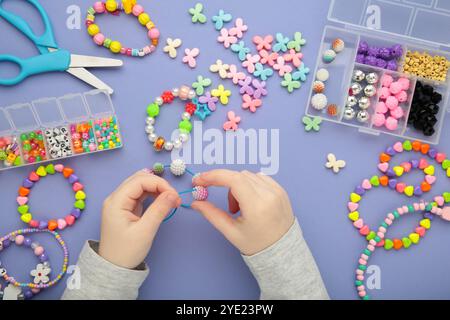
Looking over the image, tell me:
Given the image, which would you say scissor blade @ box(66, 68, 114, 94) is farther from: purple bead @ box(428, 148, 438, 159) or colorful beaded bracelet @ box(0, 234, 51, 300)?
purple bead @ box(428, 148, 438, 159)

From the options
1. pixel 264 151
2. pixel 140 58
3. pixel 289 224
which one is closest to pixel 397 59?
pixel 264 151

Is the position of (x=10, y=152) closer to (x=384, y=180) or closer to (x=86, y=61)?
(x=86, y=61)

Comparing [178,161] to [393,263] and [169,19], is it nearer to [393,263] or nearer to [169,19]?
[169,19]

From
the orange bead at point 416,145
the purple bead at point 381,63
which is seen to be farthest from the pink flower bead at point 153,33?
the orange bead at point 416,145

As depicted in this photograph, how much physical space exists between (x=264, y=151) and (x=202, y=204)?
0.21m

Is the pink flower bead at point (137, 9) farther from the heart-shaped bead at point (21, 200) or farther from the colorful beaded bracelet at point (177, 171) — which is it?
the heart-shaped bead at point (21, 200)

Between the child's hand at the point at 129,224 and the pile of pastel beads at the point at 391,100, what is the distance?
484 mm

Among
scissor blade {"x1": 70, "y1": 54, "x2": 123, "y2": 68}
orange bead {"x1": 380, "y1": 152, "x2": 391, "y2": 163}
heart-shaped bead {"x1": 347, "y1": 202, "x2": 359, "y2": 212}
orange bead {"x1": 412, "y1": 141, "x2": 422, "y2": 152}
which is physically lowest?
heart-shaped bead {"x1": 347, "y1": 202, "x2": 359, "y2": 212}

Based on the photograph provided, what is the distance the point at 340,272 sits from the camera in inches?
39.9

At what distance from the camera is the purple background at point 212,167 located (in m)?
0.99

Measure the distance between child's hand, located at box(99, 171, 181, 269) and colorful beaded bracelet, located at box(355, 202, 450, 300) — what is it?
43 cm

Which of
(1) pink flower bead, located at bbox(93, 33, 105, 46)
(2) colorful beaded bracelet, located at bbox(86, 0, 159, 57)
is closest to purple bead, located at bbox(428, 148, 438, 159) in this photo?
(2) colorful beaded bracelet, located at bbox(86, 0, 159, 57)

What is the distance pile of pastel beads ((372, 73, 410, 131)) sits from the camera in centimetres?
101

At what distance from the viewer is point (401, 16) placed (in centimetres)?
104
